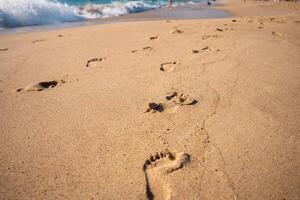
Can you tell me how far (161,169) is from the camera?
1.38 meters

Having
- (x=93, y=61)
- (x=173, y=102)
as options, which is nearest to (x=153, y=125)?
(x=173, y=102)

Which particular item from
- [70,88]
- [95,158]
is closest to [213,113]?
[95,158]

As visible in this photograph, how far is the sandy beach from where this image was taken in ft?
4.28

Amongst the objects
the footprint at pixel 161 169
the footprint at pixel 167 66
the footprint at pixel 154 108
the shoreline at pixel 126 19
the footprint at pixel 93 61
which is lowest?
the footprint at pixel 161 169

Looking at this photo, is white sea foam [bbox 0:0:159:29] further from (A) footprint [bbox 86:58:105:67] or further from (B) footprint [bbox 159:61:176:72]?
(B) footprint [bbox 159:61:176:72]

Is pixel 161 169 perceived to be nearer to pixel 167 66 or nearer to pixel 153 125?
pixel 153 125

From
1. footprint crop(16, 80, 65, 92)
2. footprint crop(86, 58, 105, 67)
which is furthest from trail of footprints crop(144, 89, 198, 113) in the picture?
footprint crop(86, 58, 105, 67)

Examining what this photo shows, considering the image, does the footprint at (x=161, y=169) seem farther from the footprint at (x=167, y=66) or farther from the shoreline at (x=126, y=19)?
the shoreline at (x=126, y=19)

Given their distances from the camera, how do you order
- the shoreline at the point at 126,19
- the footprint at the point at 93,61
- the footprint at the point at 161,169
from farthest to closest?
the shoreline at the point at 126,19, the footprint at the point at 93,61, the footprint at the point at 161,169

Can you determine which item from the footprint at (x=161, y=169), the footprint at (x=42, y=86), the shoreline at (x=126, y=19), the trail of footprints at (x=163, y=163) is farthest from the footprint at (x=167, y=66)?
the shoreline at (x=126, y=19)

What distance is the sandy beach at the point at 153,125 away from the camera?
130cm

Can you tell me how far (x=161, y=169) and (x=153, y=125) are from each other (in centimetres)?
43

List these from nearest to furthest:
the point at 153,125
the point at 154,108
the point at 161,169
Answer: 1. the point at 161,169
2. the point at 153,125
3. the point at 154,108

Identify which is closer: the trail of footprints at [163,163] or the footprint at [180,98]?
the trail of footprints at [163,163]
